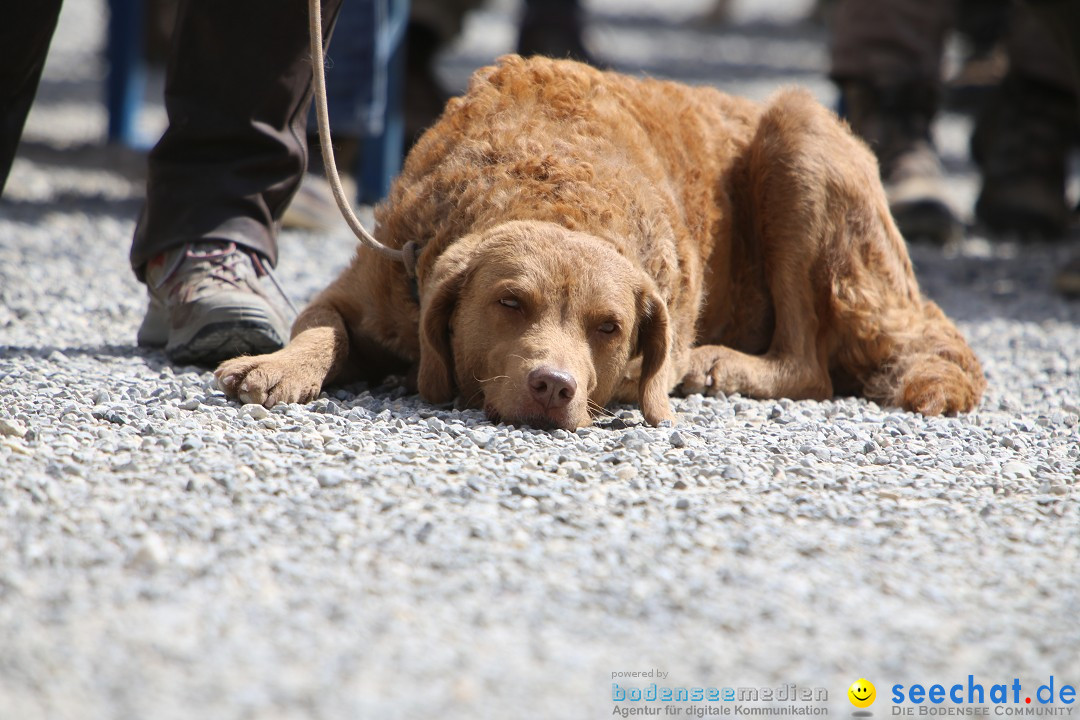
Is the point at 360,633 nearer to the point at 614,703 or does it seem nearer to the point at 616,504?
the point at 614,703

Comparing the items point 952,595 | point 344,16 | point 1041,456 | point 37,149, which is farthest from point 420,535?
point 37,149

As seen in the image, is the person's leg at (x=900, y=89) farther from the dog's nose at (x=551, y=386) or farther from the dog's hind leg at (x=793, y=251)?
the dog's nose at (x=551, y=386)

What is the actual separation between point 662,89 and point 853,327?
1160 millimetres

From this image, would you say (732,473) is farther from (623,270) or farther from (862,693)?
(862,693)

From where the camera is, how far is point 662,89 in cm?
455

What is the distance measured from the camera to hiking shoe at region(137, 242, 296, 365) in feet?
13.1

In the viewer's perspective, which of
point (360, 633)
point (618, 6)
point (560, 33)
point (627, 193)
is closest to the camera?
point (360, 633)

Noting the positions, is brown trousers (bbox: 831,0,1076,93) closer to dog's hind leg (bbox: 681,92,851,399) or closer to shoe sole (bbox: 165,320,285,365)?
dog's hind leg (bbox: 681,92,851,399)

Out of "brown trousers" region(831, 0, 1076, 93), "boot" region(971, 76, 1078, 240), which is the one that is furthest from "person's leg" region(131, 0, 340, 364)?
"boot" region(971, 76, 1078, 240)

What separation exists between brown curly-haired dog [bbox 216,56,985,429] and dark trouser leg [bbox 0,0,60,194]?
3.63 ft

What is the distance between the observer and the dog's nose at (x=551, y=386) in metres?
3.40

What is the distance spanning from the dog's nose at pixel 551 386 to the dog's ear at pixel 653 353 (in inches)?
14.1

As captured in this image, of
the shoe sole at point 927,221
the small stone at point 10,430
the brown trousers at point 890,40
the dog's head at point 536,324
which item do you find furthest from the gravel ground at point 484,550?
the brown trousers at point 890,40

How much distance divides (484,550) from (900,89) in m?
6.07
